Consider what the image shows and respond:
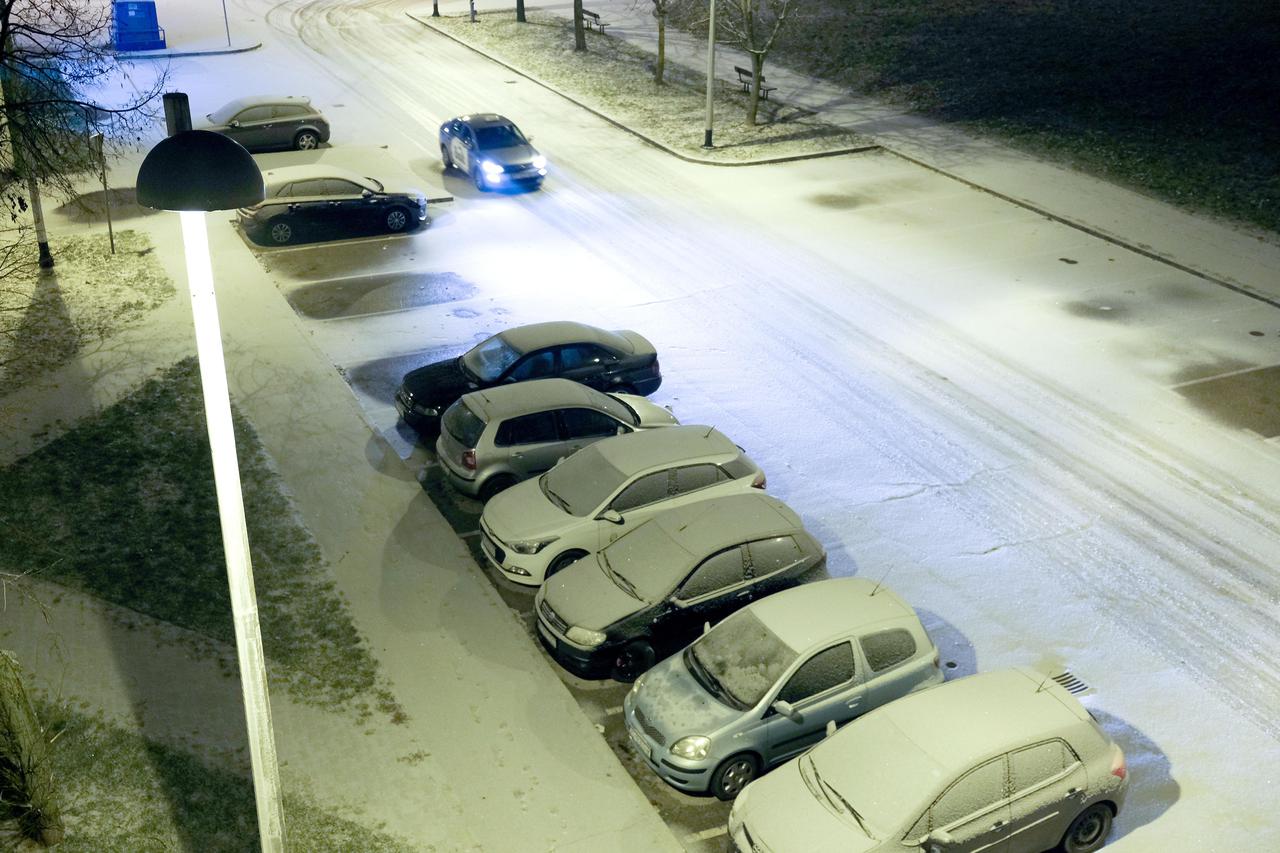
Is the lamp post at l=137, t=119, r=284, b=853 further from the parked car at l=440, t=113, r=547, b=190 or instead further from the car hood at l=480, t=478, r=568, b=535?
the parked car at l=440, t=113, r=547, b=190

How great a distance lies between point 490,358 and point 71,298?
8.82 meters

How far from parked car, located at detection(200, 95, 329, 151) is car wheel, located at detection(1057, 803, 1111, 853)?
24362 mm

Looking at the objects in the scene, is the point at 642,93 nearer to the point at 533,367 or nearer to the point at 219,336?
the point at 533,367

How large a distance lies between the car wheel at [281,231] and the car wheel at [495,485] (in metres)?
10.5

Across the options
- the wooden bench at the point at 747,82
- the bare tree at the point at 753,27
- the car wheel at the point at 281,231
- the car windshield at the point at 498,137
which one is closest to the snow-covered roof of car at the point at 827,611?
the car wheel at the point at 281,231

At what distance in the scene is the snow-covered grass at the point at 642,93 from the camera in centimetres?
2895

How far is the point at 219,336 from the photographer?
18.2ft

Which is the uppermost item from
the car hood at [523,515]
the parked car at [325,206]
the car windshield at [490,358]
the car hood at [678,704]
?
the parked car at [325,206]

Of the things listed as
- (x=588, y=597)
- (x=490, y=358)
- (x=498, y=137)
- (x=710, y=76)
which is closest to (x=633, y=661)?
(x=588, y=597)

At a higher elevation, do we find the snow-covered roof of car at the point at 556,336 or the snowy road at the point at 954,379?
the snow-covered roof of car at the point at 556,336

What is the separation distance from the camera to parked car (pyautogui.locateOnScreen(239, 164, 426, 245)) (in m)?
22.5

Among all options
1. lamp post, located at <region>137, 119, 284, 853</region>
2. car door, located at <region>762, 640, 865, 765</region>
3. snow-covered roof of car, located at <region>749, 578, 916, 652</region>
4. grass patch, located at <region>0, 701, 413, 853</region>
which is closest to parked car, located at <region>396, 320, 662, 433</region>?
snow-covered roof of car, located at <region>749, 578, 916, 652</region>

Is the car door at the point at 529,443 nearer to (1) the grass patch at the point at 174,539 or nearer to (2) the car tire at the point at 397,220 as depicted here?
(1) the grass patch at the point at 174,539

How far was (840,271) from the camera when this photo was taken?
21594mm
